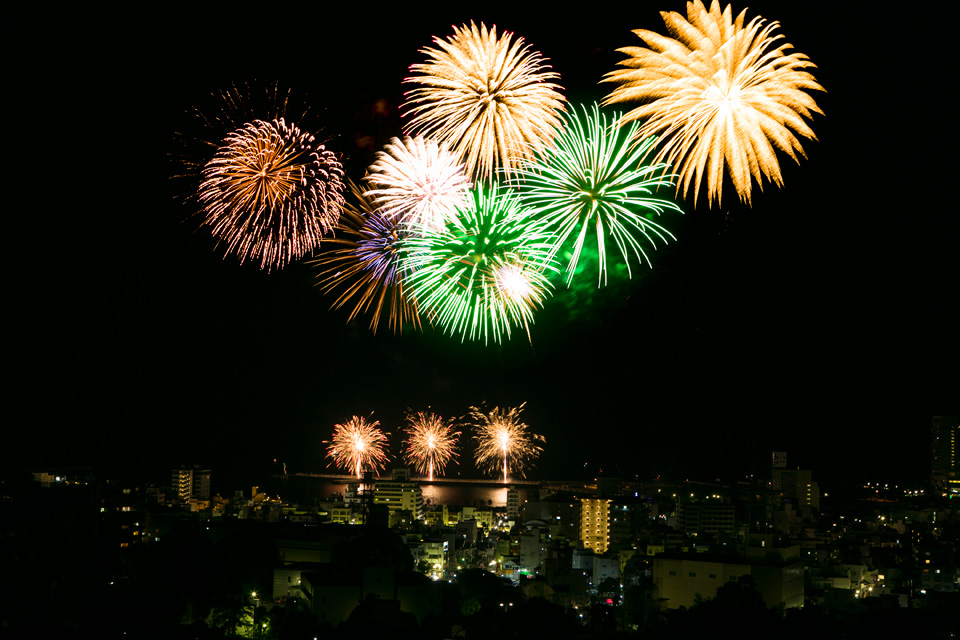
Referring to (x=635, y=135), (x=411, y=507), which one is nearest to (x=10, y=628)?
(x=635, y=135)

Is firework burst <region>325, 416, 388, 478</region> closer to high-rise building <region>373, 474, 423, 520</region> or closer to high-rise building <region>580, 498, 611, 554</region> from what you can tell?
high-rise building <region>580, 498, 611, 554</region>

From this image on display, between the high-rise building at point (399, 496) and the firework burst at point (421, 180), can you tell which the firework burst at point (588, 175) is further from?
the high-rise building at point (399, 496)

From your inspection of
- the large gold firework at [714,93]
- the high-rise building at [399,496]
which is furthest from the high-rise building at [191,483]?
the large gold firework at [714,93]

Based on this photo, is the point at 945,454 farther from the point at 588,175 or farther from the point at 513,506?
the point at 588,175

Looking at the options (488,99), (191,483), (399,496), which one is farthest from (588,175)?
(191,483)

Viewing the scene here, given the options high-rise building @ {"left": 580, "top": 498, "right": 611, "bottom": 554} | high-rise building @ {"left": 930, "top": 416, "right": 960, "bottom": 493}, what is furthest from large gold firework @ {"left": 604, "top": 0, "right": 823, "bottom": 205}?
high-rise building @ {"left": 930, "top": 416, "right": 960, "bottom": 493}

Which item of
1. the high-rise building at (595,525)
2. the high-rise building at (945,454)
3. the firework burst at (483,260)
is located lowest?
the high-rise building at (595,525)
